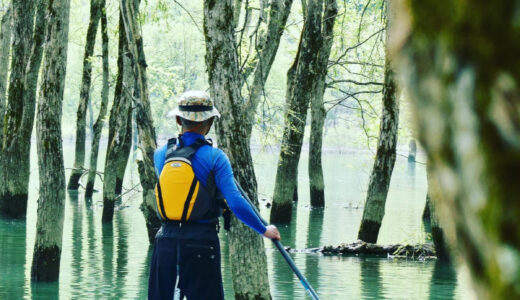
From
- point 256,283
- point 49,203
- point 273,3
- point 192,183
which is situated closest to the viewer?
point 192,183

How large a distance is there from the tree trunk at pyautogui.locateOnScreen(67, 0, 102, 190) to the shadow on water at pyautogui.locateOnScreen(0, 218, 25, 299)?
5.76 metres

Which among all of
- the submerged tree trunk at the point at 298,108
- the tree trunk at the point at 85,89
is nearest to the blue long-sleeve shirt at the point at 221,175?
the submerged tree trunk at the point at 298,108

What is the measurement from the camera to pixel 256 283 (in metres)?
7.66

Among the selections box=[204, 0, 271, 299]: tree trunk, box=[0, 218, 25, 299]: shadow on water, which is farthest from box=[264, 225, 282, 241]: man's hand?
box=[0, 218, 25, 299]: shadow on water

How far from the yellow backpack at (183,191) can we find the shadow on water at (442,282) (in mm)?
7434

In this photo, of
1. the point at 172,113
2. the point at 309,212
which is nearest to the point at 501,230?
the point at 172,113

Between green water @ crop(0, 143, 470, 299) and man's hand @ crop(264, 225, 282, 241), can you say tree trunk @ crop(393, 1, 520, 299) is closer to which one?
man's hand @ crop(264, 225, 282, 241)

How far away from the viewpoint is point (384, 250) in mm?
15945

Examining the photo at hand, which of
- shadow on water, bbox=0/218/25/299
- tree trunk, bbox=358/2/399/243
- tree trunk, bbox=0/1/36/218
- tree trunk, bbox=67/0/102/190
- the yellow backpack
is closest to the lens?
the yellow backpack

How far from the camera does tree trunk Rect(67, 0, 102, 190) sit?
25094 millimetres

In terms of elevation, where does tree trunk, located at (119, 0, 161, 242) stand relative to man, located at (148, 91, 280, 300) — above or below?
above

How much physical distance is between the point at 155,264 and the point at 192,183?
2.12 feet

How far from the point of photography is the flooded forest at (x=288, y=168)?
989mm

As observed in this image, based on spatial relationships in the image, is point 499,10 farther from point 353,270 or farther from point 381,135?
point 381,135
